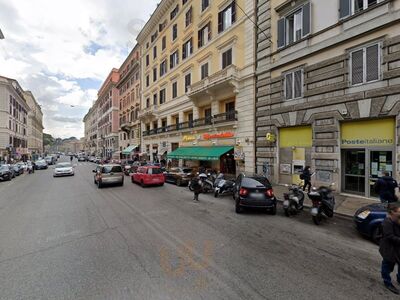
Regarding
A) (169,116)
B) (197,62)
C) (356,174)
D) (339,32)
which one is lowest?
(356,174)

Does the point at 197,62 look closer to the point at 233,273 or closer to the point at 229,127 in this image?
the point at 229,127

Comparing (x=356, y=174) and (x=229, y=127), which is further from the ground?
(x=229, y=127)

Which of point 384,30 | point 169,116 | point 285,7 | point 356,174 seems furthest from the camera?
point 169,116

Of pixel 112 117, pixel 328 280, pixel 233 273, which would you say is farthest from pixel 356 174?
pixel 112 117

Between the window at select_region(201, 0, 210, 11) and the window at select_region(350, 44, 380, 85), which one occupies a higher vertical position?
the window at select_region(201, 0, 210, 11)

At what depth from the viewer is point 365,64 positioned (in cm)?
1012

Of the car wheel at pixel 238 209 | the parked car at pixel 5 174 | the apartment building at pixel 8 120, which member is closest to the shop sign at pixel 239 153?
the car wheel at pixel 238 209

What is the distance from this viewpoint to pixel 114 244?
17.5ft

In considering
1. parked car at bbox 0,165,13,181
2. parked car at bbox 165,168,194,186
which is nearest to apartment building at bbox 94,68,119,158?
parked car at bbox 0,165,13,181

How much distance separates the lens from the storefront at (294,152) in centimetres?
1273

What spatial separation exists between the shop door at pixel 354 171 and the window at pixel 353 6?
661 centimetres

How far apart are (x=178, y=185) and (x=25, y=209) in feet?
28.6

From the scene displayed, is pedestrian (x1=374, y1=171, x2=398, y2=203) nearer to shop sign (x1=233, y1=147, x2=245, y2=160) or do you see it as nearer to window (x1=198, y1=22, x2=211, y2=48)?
shop sign (x1=233, y1=147, x2=245, y2=160)

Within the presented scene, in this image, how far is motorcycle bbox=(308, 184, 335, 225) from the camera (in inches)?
280
